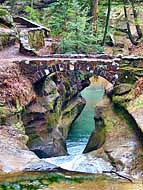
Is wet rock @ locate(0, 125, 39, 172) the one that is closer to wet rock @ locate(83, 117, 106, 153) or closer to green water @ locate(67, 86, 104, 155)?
wet rock @ locate(83, 117, 106, 153)

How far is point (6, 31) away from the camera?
25375 millimetres

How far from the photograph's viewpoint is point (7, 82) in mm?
18406

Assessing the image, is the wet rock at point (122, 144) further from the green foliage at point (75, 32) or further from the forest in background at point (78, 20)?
the forest in background at point (78, 20)

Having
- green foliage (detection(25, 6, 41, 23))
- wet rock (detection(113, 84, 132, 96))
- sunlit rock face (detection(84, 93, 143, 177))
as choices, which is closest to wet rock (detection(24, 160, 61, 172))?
sunlit rock face (detection(84, 93, 143, 177))

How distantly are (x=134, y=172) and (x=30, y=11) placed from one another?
24551 mm

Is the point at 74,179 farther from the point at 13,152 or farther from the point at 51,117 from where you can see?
the point at 51,117

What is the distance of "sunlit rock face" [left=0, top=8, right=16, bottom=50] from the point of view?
80.6ft

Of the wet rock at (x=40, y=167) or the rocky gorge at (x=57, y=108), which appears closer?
the wet rock at (x=40, y=167)

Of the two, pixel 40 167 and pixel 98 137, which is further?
pixel 98 137

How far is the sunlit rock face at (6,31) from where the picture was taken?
80.6 ft

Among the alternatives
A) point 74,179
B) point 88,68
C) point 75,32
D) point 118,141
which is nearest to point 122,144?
point 118,141

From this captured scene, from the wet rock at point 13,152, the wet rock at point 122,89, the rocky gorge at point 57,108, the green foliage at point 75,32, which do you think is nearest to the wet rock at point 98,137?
the rocky gorge at point 57,108

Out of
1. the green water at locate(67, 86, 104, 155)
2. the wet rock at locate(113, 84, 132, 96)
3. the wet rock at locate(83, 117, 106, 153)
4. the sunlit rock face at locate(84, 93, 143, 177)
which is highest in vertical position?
the wet rock at locate(113, 84, 132, 96)

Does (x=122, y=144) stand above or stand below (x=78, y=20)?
below
